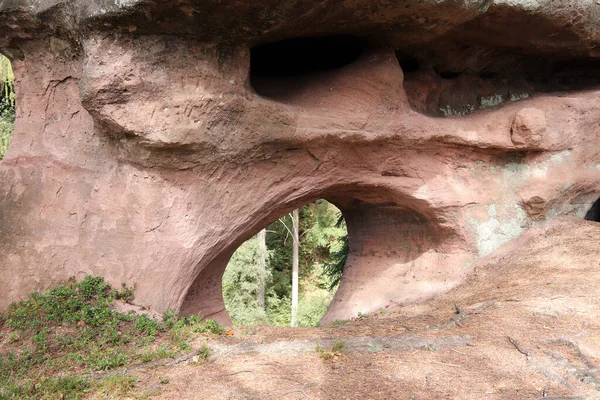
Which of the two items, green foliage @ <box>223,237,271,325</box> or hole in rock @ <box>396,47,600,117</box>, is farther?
green foliage @ <box>223,237,271,325</box>

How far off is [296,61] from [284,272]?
14612 mm

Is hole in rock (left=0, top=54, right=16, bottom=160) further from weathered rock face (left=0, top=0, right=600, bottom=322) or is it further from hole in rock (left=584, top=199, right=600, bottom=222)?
hole in rock (left=584, top=199, right=600, bottom=222)

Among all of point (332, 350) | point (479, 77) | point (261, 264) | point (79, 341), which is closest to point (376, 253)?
point (479, 77)

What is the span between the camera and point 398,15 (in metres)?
4.65

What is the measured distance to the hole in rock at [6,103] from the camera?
11.9 meters

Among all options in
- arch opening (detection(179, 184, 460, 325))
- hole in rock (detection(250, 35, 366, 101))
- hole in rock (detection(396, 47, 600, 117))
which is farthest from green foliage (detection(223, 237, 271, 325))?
hole in rock (detection(396, 47, 600, 117))

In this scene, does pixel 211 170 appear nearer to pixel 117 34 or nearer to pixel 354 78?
pixel 117 34

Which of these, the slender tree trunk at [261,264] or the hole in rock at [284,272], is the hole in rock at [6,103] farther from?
the slender tree trunk at [261,264]

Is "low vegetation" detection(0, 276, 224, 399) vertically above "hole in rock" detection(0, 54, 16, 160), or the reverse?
"hole in rock" detection(0, 54, 16, 160)

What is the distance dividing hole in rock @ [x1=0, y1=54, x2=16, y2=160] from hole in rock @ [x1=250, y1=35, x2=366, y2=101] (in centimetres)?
765

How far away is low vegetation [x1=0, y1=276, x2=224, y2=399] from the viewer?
118 inches

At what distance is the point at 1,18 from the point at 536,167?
5.55 meters

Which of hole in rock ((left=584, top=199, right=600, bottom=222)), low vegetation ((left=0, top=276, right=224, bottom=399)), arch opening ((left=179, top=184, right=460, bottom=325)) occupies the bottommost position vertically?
low vegetation ((left=0, top=276, right=224, bottom=399))

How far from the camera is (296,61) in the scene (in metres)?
6.19
